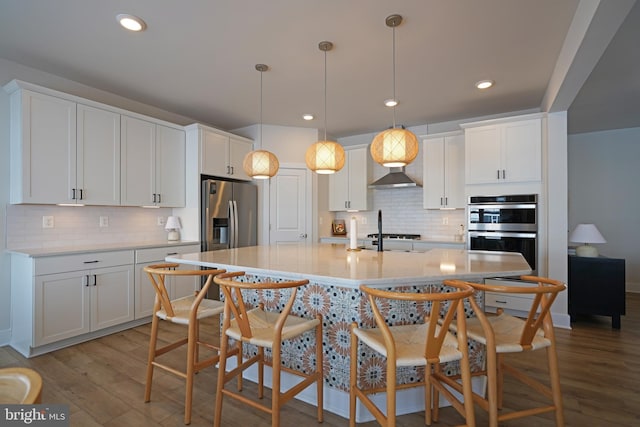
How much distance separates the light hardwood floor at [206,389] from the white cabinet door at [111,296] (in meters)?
0.19

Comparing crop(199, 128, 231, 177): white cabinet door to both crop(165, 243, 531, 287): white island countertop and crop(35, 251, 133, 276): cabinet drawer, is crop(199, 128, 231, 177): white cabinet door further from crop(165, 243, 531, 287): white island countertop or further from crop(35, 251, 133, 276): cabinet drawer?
crop(165, 243, 531, 287): white island countertop

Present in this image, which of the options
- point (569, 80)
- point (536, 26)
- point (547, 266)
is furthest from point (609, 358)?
point (536, 26)

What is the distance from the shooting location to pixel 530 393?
2131 millimetres

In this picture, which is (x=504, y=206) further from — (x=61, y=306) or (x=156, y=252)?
(x=61, y=306)

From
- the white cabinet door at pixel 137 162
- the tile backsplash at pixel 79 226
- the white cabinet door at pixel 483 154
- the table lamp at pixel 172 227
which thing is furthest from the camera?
the table lamp at pixel 172 227

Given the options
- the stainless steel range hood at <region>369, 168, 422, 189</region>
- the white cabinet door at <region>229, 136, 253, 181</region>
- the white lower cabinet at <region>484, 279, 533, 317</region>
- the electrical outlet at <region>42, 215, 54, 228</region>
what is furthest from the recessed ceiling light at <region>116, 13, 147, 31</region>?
the white lower cabinet at <region>484, 279, 533, 317</region>

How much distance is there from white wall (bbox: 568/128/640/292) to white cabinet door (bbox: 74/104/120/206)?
6805 mm

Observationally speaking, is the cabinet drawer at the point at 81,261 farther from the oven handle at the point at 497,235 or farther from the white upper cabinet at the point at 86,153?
the oven handle at the point at 497,235

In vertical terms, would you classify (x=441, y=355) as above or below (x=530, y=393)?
above

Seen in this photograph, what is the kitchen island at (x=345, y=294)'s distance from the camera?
1700mm

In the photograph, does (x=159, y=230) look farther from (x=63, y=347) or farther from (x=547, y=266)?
(x=547, y=266)

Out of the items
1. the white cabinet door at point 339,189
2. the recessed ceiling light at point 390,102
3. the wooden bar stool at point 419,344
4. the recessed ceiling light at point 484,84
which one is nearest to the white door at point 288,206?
the white cabinet door at point 339,189

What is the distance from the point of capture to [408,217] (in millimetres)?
5148

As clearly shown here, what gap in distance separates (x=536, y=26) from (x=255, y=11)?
81.8 inches
